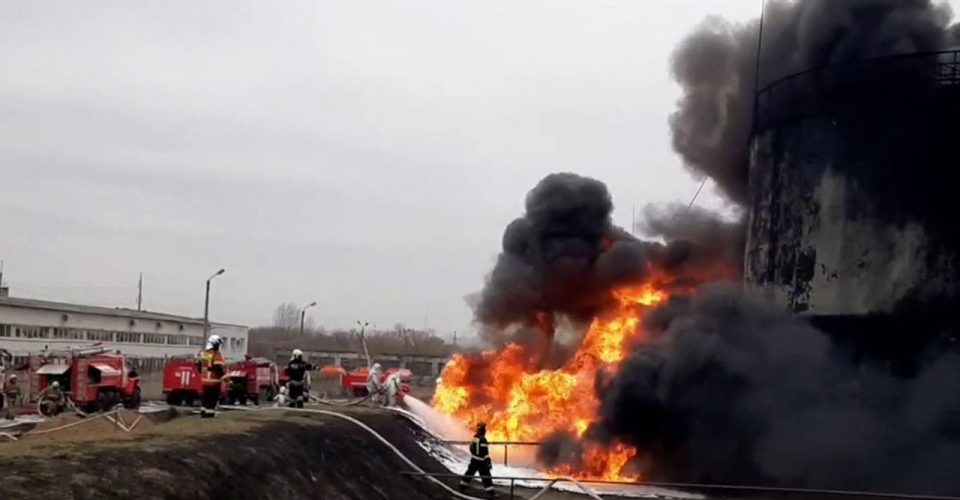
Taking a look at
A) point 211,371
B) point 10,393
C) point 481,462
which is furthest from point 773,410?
point 10,393

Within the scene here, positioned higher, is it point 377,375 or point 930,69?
point 930,69

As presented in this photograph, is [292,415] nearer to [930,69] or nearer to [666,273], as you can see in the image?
[666,273]

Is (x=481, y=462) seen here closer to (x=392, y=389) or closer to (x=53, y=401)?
(x=392, y=389)

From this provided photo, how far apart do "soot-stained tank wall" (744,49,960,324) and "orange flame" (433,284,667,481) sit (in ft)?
20.0

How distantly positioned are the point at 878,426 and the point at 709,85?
17.1 meters

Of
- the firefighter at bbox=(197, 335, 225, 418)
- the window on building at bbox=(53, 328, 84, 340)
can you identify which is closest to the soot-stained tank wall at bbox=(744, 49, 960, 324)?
the firefighter at bbox=(197, 335, 225, 418)

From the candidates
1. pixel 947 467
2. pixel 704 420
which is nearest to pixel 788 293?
pixel 704 420

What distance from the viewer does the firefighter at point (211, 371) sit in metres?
20.0

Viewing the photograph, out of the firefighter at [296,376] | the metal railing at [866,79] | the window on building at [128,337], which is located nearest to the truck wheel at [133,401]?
the firefighter at [296,376]

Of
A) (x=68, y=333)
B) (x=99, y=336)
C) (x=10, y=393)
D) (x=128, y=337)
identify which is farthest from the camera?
(x=128, y=337)

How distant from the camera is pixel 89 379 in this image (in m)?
34.9

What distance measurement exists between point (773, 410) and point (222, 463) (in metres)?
17.8

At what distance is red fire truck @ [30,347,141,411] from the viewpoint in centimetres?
3441

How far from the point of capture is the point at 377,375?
37531 mm
